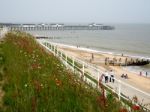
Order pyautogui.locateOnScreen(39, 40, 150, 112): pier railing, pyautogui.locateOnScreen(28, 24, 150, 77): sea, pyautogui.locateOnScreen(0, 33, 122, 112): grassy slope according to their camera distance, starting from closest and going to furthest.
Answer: pyautogui.locateOnScreen(0, 33, 122, 112): grassy slope → pyautogui.locateOnScreen(39, 40, 150, 112): pier railing → pyautogui.locateOnScreen(28, 24, 150, 77): sea

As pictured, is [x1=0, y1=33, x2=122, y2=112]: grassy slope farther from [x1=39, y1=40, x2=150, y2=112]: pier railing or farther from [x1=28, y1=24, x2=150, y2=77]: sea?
[x1=28, y1=24, x2=150, y2=77]: sea

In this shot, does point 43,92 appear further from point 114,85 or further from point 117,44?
point 117,44

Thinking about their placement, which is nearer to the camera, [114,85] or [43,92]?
[43,92]

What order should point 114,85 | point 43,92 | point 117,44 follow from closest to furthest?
point 43,92
point 114,85
point 117,44

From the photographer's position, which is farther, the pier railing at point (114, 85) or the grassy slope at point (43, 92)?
the pier railing at point (114, 85)

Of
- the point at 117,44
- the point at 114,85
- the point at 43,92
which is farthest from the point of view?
the point at 117,44

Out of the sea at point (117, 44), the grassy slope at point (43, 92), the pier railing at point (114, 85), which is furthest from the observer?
the sea at point (117, 44)

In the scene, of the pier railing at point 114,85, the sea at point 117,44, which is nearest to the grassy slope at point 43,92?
the pier railing at point 114,85

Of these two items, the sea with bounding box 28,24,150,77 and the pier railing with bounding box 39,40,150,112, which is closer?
the pier railing with bounding box 39,40,150,112

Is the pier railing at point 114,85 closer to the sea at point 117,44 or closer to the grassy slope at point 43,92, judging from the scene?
the grassy slope at point 43,92

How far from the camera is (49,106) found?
569 cm

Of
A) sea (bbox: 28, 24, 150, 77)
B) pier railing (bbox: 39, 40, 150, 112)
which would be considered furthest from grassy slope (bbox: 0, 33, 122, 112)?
sea (bbox: 28, 24, 150, 77)

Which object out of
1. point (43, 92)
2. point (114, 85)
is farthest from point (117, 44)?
point (43, 92)

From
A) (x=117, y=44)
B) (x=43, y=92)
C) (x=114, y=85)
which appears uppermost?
(x=43, y=92)
